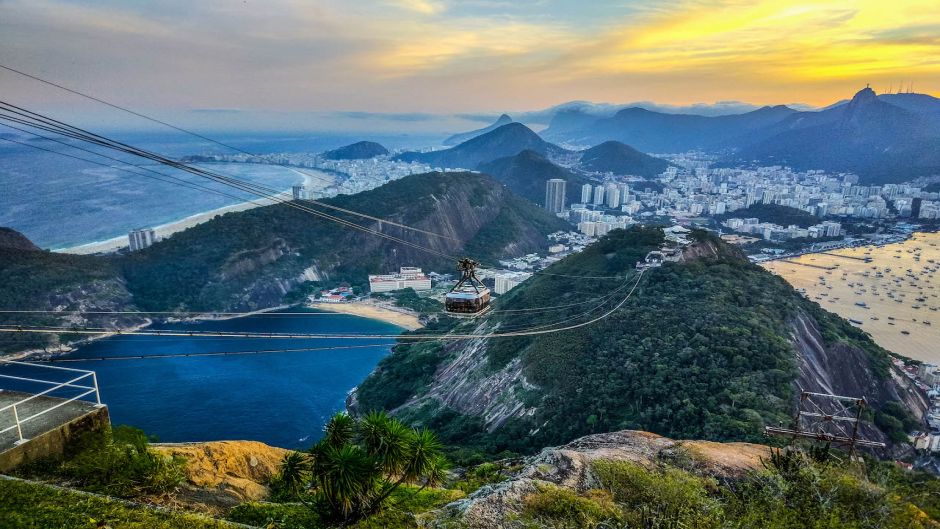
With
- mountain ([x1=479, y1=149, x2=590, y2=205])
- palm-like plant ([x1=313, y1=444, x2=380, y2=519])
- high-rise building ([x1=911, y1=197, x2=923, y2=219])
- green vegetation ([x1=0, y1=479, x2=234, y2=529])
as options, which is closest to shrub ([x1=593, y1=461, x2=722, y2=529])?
palm-like plant ([x1=313, y1=444, x2=380, y2=519])

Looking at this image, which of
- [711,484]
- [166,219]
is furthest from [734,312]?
[166,219]

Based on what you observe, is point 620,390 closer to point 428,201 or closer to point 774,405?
point 774,405

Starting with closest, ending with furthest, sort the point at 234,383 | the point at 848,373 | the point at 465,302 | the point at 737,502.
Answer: the point at 737,502 → the point at 465,302 → the point at 848,373 → the point at 234,383

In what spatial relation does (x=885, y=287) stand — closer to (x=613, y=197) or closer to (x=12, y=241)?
(x=613, y=197)

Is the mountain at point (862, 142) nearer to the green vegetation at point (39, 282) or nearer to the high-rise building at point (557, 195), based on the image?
the high-rise building at point (557, 195)

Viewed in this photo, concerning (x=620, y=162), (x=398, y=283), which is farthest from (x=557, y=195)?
(x=620, y=162)

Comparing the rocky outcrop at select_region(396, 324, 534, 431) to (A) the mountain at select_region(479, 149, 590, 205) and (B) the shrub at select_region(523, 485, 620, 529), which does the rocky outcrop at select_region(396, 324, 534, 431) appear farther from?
(A) the mountain at select_region(479, 149, 590, 205)

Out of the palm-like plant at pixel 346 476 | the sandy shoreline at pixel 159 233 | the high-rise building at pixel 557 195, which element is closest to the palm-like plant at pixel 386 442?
the palm-like plant at pixel 346 476
